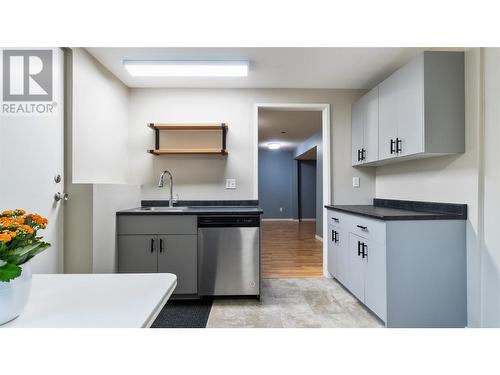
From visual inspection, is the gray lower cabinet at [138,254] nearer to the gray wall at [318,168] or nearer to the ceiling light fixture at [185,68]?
the ceiling light fixture at [185,68]

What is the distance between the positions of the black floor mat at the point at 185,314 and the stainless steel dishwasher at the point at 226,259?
0.13 meters

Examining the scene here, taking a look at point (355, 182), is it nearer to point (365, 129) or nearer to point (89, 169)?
point (365, 129)

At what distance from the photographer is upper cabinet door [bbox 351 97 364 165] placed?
294 cm

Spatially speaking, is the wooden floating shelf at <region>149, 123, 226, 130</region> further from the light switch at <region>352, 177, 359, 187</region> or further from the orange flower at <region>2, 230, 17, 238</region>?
the orange flower at <region>2, 230, 17, 238</region>

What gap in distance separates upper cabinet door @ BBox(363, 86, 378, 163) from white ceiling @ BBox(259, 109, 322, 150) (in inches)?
60.1

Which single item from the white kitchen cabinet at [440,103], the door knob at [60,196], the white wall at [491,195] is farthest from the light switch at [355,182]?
the door knob at [60,196]

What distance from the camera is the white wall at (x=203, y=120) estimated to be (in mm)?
3090

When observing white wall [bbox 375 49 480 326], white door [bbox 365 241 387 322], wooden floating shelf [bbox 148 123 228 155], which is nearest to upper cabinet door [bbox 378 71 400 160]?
white wall [bbox 375 49 480 326]

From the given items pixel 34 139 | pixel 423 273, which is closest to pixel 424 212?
pixel 423 273
